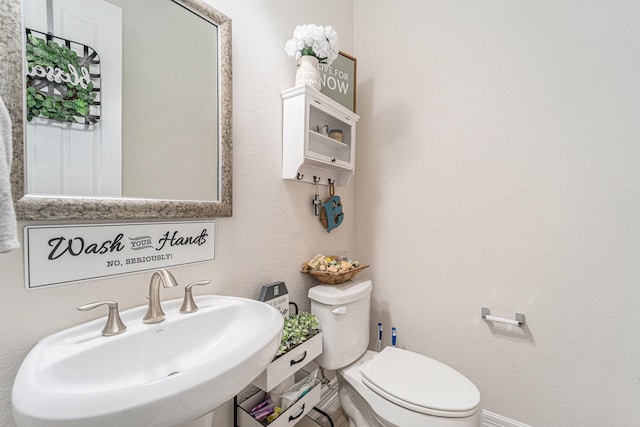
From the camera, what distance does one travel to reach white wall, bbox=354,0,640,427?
1.04 meters

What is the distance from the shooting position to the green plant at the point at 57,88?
1.97 ft

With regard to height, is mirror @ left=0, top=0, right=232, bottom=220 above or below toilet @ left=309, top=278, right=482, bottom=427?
above

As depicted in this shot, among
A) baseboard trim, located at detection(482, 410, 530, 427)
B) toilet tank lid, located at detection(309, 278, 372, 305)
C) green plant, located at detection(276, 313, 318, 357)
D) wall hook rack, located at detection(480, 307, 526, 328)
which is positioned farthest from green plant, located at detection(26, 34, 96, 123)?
baseboard trim, located at detection(482, 410, 530, 427)

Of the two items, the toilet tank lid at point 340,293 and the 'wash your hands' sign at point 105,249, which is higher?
the 'wash your hands' sign at point 105,249

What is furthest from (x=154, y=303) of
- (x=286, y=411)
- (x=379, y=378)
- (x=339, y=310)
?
(x=379, y=378)

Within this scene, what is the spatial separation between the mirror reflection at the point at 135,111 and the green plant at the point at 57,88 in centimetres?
2

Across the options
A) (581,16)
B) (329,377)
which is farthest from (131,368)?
(581,16)

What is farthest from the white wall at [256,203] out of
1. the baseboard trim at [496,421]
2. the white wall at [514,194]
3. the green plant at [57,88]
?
the baseboard trim at [496,421]

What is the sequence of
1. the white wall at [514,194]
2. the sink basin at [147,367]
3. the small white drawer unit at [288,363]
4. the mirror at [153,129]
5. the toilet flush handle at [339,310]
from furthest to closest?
the toilet flush handle at [339,310], the white wall at [514,194], the small white drawer unit at [288,363], the mirror at [153,129], the sink basin at [147,367]

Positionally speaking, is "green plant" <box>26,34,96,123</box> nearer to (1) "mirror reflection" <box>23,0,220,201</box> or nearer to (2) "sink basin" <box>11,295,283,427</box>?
(1) "mirror reflection" <box>23,0,220,201</box>

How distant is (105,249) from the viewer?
693 millimetres

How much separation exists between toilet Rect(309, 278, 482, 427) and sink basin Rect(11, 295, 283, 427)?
49cm

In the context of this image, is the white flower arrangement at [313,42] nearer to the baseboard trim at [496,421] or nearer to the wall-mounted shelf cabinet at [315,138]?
the wall-mounted shelf cabinet at [315,138]

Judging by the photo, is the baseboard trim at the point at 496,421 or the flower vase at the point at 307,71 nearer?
the flower vase at the point at 307,71
